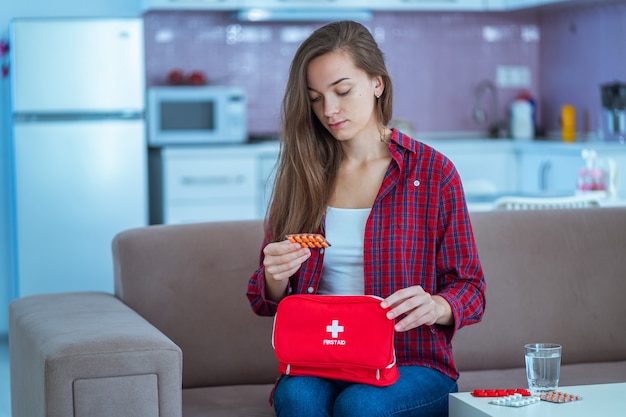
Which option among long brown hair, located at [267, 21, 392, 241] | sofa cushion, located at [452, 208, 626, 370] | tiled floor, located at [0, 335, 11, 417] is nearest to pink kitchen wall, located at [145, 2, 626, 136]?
tiled floor, located at [0, 335, 11, 417]

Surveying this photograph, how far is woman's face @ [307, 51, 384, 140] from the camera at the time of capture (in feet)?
7.23

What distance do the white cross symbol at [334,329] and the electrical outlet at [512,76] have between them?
4.78 meters

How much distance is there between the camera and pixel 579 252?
2.80 meters

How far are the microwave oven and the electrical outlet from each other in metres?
1.77

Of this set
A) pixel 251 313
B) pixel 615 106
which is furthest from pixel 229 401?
pixel 615 106

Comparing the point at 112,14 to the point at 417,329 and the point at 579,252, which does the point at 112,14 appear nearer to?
the point at 579,252

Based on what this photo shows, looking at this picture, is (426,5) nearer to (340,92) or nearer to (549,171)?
(549,171)

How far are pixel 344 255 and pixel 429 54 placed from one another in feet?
14.3

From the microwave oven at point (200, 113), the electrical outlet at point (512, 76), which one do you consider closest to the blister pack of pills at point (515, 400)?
the microwave oven at point (200, 113)

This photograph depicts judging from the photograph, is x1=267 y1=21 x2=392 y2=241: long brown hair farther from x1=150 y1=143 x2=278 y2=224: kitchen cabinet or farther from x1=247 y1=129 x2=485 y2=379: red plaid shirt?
Result: x1=150 y1=143 x2=278 y2=224: kitchen cabinet

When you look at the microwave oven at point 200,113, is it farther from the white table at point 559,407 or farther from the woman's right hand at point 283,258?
the white table at point 559,407

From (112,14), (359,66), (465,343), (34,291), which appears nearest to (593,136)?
(112,14)

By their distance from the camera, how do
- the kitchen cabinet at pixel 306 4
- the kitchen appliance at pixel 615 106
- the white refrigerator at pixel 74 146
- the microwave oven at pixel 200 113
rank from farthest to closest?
the kitchen cabinet at pixel 306 4 → the microwave oven at pixel 200 113 → the kitchen appliance at pixel 615 106 → the white refrigerator at pixel 74 146

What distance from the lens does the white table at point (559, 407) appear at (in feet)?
5.91
